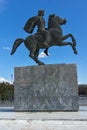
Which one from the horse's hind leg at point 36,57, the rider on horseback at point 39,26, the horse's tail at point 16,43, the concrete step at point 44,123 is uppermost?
the rider on horseback at point 39,26

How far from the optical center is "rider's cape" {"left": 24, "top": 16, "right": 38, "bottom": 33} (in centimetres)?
1366

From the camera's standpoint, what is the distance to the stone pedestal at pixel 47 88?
12.1 m

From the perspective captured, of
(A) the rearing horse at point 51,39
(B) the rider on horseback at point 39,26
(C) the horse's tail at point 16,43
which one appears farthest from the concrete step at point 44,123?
(C) the horse's tail at point 16,43

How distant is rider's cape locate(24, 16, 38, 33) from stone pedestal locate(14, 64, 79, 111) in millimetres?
1861

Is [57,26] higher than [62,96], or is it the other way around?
[57,26]

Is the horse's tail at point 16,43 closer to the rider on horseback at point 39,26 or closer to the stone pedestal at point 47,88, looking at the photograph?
the rider on horseback at point 39,26

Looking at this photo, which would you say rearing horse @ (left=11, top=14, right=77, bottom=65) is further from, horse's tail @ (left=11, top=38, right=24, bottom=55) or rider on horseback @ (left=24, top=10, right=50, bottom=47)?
horse's tail @ (left=11, top=38, right=24, bottom=55)

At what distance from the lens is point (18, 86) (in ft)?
42.6

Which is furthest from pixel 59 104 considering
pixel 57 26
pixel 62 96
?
pixel 57 26

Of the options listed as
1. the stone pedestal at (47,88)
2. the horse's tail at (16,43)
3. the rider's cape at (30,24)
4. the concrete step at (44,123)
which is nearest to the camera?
the concrete step at (44,123)

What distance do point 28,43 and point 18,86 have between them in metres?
1.86

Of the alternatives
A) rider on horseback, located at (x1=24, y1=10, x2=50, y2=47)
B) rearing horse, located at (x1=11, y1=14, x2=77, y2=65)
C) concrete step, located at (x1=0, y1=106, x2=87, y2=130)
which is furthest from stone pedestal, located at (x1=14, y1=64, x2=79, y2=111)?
concrete step, located at (x1=0, y1=106, x2=87, y2=130)

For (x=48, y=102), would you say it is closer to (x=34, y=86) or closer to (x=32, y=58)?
(x=34, y=86)

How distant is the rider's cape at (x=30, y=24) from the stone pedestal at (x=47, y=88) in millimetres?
1861
